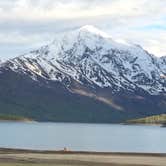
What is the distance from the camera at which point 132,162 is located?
7881 centimetres

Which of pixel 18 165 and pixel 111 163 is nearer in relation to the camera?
pixel 18 165

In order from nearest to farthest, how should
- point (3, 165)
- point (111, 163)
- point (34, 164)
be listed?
point (3, 165), point (34, 164), point (111, 163)

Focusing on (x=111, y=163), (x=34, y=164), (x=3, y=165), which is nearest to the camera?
(x=3, y=165)

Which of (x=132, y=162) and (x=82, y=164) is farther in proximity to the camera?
(x=132, y=162)

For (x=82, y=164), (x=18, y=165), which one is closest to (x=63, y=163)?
(x=82, y=164)

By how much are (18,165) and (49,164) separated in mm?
5054

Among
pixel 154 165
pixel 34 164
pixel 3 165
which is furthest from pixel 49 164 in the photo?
pixel 154 165

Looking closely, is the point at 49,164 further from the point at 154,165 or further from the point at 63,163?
the point at 154,165

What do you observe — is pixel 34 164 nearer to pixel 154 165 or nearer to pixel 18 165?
pixel 18 165

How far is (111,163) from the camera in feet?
251

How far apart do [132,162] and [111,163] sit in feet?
12.0

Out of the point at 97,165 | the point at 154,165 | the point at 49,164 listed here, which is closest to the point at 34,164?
the point at 49,164

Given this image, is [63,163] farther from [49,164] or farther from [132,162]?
[132,162]

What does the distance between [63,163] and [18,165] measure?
8.26m
